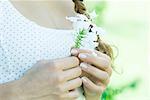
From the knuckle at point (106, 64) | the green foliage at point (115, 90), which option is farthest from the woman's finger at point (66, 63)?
the green foliage at point (115, 90)

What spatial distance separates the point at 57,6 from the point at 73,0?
0.21 feet

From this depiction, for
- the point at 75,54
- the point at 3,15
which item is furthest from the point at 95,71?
the point at 3,15

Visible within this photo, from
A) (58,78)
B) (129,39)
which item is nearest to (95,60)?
(58,78)

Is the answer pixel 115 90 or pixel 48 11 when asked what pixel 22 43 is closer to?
pixel 48 11

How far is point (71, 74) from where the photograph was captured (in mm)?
1346

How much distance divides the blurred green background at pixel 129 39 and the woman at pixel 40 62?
4.49ft

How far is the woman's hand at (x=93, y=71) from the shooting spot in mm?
1375

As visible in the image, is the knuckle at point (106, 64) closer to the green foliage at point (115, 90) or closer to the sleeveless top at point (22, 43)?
the sleeveless top at point (22, 43)

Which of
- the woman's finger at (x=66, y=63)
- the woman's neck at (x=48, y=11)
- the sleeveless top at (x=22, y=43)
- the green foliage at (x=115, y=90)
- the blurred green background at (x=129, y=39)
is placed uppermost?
the woman's neck at (x=48, y=11)

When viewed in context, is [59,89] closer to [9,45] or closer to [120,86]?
[9,45]

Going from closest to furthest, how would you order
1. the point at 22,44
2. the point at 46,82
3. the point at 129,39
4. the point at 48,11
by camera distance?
the point at 46,82
the point at 22,44
the point at 48,11
the point at 129,39

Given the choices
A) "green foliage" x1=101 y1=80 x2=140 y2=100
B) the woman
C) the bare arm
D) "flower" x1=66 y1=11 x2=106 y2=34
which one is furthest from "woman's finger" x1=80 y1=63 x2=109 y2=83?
"green foliage" x1=101 y1=80 x2=140 y2=100

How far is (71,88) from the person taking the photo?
135 cm

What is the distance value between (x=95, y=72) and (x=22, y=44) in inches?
9.2
